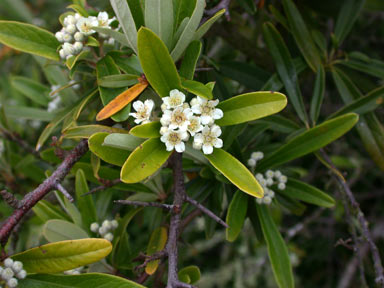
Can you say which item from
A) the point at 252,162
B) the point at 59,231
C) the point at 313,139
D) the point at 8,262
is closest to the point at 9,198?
the point at 8,262

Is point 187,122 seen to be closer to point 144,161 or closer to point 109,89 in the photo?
point 144,161

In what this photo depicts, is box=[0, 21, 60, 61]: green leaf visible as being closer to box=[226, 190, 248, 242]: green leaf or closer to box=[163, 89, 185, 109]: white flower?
box=[163, 89, 185, 109]: white flower

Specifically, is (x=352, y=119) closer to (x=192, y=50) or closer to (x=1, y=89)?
(x=192, y=50)

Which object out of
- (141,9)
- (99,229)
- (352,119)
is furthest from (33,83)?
(352,119)

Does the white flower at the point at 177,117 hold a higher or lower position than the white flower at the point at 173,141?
higher

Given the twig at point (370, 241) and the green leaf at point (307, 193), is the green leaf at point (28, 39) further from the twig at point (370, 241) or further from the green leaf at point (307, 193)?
the twig at point (370, 241)

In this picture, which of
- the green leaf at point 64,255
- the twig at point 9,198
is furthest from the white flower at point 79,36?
the green leaf at point 64,255

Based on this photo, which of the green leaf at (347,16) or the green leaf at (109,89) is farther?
the green leaf at (347,16)

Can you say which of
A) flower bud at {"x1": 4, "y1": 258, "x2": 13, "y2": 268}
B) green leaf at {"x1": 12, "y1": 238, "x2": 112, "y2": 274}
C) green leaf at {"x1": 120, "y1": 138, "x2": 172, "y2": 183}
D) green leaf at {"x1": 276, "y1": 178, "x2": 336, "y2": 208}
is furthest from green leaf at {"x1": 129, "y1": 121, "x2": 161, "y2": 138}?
green leaf at {"x1": 276, "y1": 178, "x2": 336, "y2": 208}
